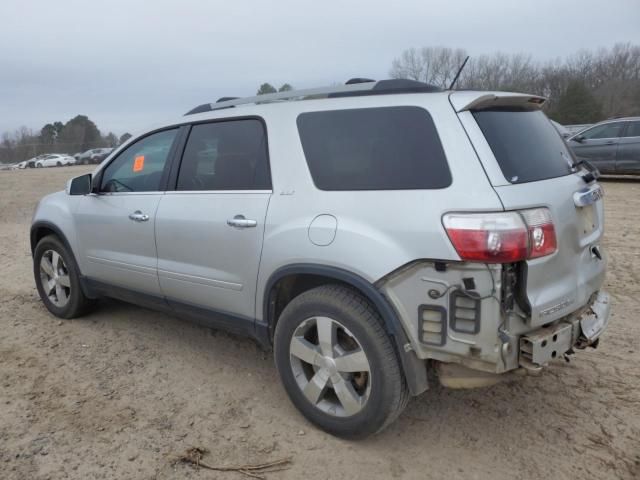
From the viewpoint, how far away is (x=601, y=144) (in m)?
13.0

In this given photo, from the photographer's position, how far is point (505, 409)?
322 cm

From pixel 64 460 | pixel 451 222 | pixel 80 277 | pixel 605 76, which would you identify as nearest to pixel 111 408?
pixel 64 460

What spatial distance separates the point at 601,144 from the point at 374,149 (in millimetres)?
12345

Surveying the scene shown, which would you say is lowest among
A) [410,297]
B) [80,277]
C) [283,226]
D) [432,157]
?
[80,277]

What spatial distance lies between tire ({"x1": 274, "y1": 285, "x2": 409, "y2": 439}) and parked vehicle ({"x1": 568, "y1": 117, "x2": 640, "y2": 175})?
1208 centimetres

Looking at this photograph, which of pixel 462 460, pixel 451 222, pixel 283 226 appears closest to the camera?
pixel 451 222

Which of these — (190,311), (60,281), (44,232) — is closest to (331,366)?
(190,311)

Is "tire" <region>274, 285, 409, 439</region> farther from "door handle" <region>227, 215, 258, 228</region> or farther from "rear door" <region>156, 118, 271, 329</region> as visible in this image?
"door handle" <region>227, 215, 258, 228</region>

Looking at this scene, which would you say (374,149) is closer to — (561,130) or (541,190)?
(541,190)

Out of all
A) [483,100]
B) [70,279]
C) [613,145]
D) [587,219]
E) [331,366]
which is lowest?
[331,366]

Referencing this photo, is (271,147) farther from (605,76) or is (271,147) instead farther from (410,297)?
(605,76)

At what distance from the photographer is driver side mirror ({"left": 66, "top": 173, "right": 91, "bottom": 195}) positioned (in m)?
4.35

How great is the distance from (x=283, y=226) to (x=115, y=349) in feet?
6.84

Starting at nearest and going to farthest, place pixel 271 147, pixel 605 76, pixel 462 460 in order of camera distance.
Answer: pixel 462 460, pixel 271 147, pixel 605 76
